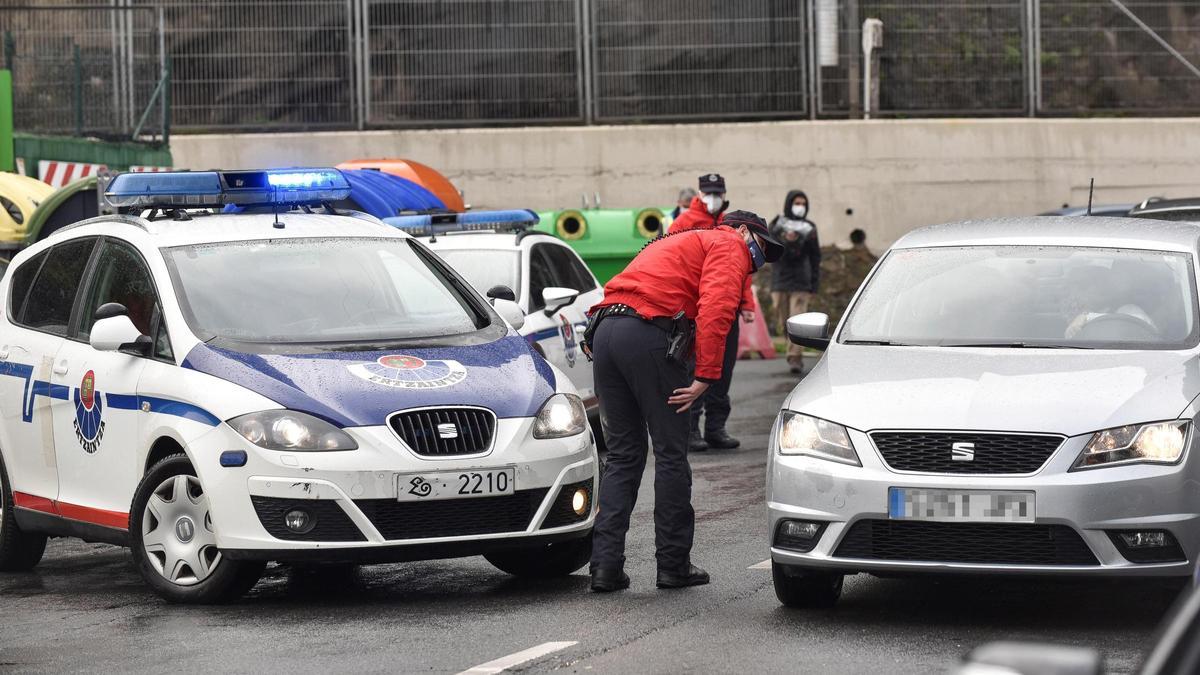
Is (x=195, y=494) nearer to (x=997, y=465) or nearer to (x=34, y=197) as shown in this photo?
(x=997, y=465)

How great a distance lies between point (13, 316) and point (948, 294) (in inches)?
166

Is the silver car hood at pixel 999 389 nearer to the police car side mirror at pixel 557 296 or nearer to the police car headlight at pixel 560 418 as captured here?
the police car headlight at pixel 560 418

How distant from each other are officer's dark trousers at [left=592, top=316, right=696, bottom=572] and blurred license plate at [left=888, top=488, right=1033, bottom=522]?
1238 mm

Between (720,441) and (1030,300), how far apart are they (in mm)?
5382

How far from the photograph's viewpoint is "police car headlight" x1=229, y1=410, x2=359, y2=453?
7.24 metres

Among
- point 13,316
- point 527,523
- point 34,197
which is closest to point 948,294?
point 527,523

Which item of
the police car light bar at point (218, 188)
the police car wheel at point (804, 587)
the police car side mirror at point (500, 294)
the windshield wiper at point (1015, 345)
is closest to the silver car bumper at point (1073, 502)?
the police car wheel at point (804, 587)

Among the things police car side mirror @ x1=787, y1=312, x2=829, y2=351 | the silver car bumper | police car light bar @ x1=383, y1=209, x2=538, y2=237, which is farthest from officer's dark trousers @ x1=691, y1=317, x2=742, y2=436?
the silver car bumper

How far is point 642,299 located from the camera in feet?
25.2

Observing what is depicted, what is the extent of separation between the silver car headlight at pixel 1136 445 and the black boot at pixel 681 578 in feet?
5.86

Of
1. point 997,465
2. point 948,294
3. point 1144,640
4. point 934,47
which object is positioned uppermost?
point 934,47

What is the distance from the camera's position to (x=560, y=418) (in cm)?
779

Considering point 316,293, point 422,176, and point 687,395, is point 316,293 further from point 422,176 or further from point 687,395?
point 422,176

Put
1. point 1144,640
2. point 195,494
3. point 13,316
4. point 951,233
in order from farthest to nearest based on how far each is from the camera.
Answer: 1. point 13,316
2. point 951,233
3. point 195,494
4. point 1144,640
